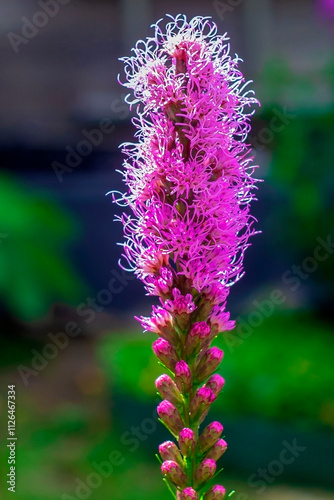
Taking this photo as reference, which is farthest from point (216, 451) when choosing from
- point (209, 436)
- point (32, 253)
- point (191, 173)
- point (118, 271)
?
point (118, 271)

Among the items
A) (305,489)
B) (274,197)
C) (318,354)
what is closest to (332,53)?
(274,197)

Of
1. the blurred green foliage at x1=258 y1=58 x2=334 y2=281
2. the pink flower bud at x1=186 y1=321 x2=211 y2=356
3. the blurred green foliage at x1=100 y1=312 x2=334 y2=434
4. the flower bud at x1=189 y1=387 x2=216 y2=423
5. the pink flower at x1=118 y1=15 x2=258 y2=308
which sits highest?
the blurred green foliage at x1=258 y1=58 x2=334 y2=281

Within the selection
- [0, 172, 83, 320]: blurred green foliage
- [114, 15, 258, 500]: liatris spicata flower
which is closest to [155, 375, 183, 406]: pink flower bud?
[114, 15, 258, 500]: liatris spicata flower

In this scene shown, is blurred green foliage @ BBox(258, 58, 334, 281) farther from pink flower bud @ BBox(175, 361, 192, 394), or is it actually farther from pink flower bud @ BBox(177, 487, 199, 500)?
pink flower bud @ BBox(177, 487, 199, 500)

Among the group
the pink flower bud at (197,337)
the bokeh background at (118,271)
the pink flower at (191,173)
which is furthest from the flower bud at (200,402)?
the bokeh background at (118,271)

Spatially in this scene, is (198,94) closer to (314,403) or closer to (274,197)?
(314,403)

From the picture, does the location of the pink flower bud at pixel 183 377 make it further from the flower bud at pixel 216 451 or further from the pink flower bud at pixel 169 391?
the flower bud at pixel 216 451

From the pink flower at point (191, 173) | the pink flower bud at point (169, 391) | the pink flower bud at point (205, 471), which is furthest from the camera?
the pink flower bud at point (169, 391)

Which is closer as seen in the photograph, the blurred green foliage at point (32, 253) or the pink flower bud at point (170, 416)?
the pink flower bud at point (170, 416)
